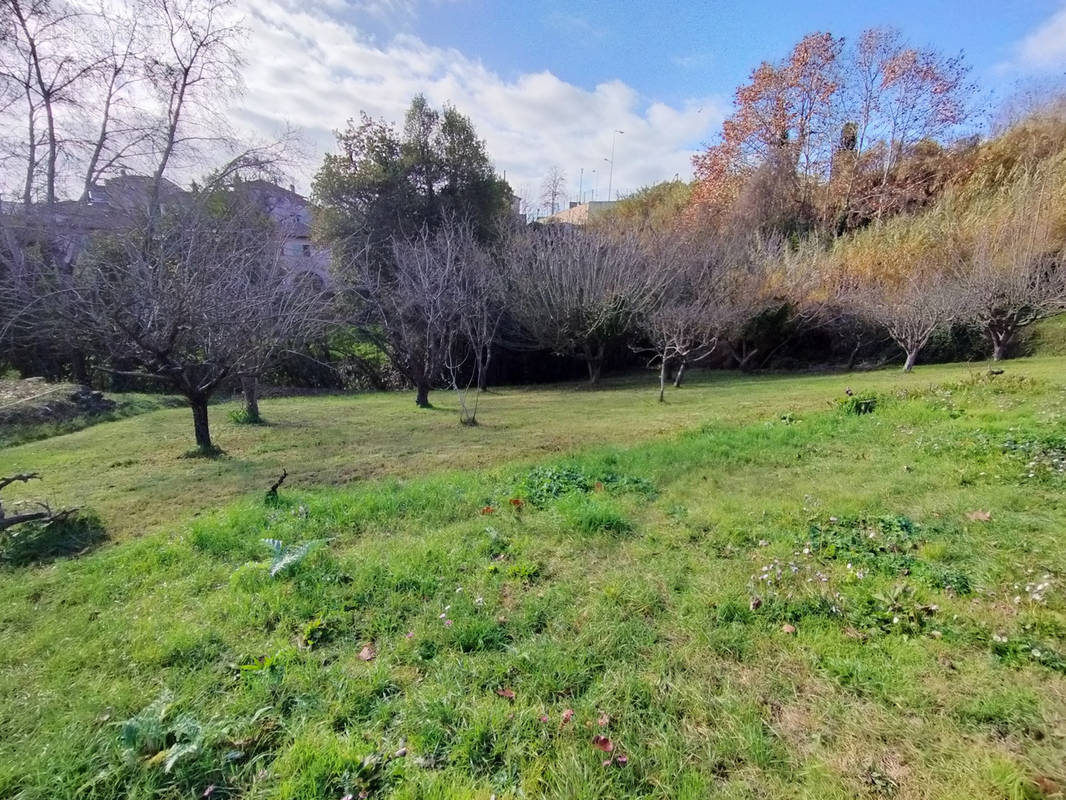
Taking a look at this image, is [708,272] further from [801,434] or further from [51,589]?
[51,589]

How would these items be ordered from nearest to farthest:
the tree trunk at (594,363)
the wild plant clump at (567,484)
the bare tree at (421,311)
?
the wild plant clump at (567,484), the bare tree at (421,311), the tree trunk at (594,363)

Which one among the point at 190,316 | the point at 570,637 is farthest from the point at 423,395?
the point at 570,637

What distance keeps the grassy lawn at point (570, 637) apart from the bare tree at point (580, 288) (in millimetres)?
10337

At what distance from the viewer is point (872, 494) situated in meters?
3.86

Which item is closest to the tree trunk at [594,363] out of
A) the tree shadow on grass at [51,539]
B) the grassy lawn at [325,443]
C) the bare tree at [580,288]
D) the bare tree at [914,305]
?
the bare tree at [580,288]

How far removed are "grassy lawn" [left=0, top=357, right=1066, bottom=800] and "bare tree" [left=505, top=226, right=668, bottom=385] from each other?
1034 cm

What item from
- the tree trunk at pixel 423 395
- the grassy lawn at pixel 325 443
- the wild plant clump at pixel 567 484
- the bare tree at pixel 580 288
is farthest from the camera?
the bare tree at pixel 580 288

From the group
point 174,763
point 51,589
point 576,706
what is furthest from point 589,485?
point 51,589

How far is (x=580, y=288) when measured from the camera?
48.0ft

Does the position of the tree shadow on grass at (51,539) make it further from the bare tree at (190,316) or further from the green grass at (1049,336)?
the green grass at (1049,336)

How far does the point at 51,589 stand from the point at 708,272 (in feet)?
53.7

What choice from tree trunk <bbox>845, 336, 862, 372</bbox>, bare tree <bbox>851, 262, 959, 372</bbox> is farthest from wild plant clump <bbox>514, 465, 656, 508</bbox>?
tree trunk <bbox>845, 336, 862, 372</bbox>

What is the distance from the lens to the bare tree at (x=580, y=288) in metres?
14.5

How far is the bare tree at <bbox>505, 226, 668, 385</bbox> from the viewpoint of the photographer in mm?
14500
